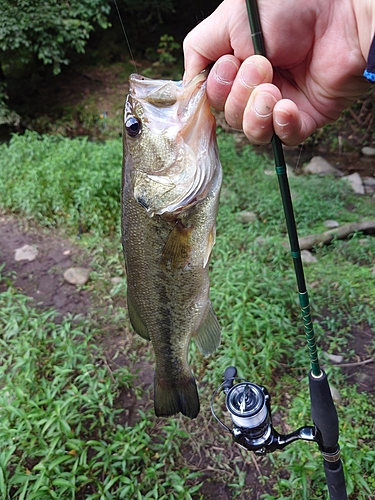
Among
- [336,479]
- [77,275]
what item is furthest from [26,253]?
[336,479]

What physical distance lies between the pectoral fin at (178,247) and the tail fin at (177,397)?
2.01 feet

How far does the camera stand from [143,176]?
155cm

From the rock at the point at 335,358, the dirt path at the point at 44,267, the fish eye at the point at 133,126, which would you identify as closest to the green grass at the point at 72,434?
the dirt path at the point at 44,267

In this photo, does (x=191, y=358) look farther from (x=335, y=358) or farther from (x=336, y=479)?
(x=336, y=479)

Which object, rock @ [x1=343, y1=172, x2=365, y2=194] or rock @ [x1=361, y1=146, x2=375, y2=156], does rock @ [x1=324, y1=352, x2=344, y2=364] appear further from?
rock @ [x1=361, y1=146, x2=375, y2=156]

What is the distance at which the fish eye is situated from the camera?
1.51 meters

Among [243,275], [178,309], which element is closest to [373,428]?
[243,275]

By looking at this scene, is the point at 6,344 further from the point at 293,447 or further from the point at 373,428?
the point at 373,428

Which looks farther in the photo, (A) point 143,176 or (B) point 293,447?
(B) point 293,447

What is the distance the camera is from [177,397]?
1.90 meters

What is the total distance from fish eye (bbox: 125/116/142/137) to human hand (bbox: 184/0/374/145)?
281 mm

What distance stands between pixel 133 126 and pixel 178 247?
478mm

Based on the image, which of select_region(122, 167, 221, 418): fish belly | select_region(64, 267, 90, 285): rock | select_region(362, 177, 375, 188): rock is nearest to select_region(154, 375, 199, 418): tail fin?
select_region(122, 167, 221, 418): fish belly

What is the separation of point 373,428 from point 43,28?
8.48 m
